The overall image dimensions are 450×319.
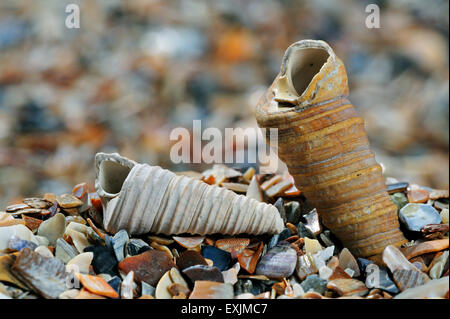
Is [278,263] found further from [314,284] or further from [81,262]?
[81,262]

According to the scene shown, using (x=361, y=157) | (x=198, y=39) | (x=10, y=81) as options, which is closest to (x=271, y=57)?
(x=198, y=39)

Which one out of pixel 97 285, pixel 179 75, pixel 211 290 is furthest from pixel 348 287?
pixel 179 75

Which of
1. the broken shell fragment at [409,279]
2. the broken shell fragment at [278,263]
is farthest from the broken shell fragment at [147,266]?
the broken shell fragment at [409,279]

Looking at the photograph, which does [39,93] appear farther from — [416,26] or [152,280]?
[416,26]

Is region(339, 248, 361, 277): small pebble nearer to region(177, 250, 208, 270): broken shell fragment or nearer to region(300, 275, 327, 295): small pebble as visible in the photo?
region(300, 275, 327, 295): small pebble

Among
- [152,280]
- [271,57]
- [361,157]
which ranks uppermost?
[271,57]

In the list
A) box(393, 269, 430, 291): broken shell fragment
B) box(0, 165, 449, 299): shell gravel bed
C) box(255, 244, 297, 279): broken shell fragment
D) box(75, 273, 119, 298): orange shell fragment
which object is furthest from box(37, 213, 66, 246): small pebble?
box(393, 269, 430, 291): broken shell fragment
